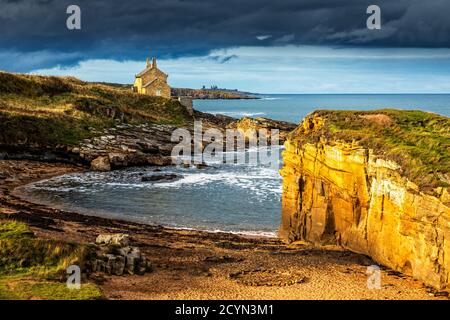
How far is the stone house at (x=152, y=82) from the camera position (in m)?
97.8

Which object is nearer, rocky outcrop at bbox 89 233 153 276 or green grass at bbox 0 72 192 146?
rocky outcrop at bbox 89 233 153 276

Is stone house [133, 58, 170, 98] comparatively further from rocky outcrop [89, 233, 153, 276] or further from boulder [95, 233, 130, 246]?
rocky outcrop [89, 233, 153, 276]

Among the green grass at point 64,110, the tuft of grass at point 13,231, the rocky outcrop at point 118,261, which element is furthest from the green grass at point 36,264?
the green grass at point 64,110

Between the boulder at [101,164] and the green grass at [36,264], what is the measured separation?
3203cm

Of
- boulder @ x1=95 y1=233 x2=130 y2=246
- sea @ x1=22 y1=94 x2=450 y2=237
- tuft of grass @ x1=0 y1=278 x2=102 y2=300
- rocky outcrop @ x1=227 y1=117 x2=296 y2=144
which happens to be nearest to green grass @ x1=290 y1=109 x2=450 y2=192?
sea @ x1=22 y1=94 x2=450 y2=237

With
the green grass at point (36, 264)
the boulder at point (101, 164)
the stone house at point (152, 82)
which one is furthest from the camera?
the stone house at point (152, 82)

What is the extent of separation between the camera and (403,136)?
2484 centimetres

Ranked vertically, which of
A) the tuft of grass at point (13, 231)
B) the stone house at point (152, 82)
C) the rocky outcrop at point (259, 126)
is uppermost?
the stone house at point (152, 82)

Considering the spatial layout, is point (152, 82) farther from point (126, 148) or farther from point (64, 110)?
point (126, 148)

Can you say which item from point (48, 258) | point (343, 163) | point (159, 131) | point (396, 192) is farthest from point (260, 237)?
point (159, 131)

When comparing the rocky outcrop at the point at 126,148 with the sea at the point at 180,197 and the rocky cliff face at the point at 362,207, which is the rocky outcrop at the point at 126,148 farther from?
the rocky cliff face at the point at 362,207

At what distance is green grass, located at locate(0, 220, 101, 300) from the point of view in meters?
15.7

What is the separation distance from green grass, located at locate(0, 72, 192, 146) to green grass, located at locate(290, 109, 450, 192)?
119ft

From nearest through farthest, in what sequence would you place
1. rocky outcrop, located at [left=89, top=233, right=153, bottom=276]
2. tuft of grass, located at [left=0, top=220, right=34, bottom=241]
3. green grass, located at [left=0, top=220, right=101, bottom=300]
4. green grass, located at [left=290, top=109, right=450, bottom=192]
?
green grass, located at [left=0, top=220, right=101, bottom=300]
rocky outcrop, located at [left=89, top=233, right=153, bottom=276]
tuft of grass, located at [left=0, top=220, right=34, bottom=241]
green grass, located at [left=290, top=109, right=450, bottom=192]
